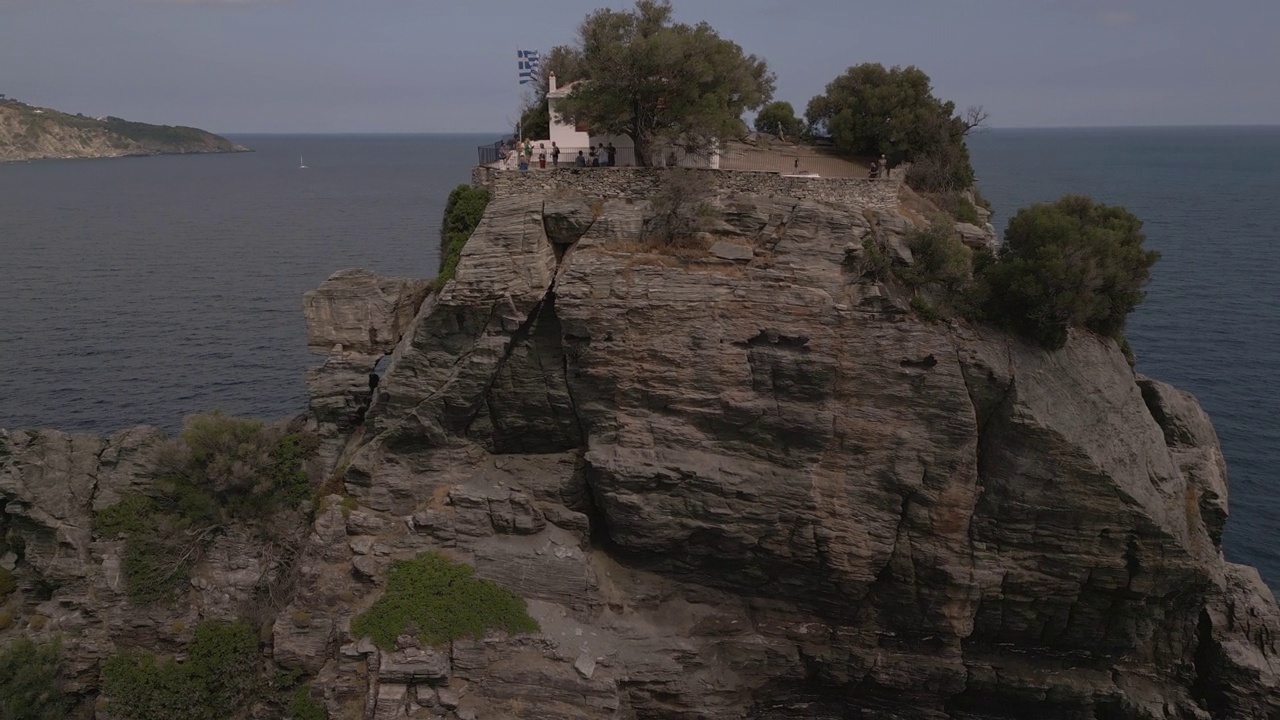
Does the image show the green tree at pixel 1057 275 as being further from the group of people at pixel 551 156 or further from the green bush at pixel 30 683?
Result: the green bush at pixel 30 683

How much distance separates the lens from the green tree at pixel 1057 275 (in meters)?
26.4

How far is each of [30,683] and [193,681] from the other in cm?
485

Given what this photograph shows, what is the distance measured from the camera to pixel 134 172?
7805 inches

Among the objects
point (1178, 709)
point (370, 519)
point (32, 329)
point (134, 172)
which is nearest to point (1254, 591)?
point (1178, 709)

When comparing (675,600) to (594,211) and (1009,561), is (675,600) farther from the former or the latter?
(594,211)

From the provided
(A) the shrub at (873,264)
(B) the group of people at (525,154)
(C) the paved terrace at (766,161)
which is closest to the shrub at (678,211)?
(C) the paved terrace at (766,161)

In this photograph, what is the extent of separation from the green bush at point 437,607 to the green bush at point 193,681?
4851 mm

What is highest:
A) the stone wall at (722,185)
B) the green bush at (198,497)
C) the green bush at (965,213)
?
the stone wall at (722,185)

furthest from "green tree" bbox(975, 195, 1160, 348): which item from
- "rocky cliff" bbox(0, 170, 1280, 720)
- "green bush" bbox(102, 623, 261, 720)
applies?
"green bush" bbox(102, 623, 261, 720)

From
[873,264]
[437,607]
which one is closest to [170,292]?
[437,607]

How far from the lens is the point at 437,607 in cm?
2702

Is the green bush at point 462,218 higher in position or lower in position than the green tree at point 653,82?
lower

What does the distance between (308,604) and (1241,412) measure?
48.8 m

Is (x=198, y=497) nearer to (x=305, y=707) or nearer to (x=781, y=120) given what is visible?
(x=305, y=707)
